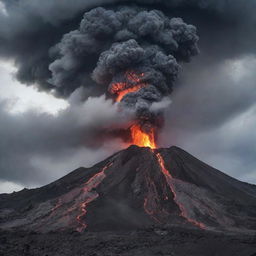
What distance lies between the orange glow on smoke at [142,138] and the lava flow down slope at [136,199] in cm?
208

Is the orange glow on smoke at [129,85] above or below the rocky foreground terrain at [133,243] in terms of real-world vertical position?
above

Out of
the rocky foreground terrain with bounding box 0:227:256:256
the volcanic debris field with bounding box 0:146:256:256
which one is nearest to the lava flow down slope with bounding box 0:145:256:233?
the volcanic debris field with bounding box 0:146:256:256

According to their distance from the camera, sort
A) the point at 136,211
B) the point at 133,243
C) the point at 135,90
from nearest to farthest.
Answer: the point at 133,243, the point at 136,211, the point at 135,90

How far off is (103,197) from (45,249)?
408 inches

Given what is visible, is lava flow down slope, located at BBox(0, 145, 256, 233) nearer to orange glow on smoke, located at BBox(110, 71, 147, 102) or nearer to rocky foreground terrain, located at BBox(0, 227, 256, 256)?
rocky foreground terrain, located at BBox(0, 227, 256, 256)

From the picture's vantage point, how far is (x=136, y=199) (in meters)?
39.5

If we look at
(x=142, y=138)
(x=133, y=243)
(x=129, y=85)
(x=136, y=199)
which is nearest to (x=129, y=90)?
(x=129, y=85)

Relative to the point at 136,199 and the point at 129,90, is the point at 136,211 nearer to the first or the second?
the point at 136,199

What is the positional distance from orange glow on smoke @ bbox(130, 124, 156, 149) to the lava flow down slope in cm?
208

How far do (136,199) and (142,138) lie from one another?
39.9 feet

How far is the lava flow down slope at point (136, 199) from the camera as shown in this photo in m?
35.7

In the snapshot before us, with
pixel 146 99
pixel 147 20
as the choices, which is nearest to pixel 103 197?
pixel 146 99

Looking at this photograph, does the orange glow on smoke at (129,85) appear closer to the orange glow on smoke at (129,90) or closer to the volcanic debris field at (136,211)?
the orange glow on smoke at (129,90)

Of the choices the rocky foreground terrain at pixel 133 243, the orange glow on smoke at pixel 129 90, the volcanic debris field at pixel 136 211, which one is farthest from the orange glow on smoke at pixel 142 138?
the rocky foreground terrain at pixel 133 243
